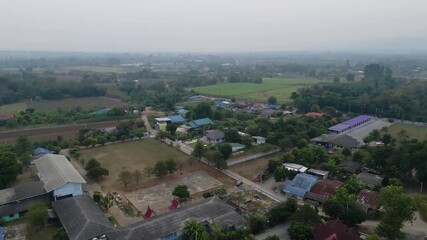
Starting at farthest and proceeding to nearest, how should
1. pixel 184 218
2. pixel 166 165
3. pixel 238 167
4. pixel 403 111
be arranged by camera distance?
pixel 403 111 < pixel 238 167 < pixel 166 165 < pixel 184 218

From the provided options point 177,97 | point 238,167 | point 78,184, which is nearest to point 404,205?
point 238,167

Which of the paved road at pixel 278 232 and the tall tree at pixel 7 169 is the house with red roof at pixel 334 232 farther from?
the tall tree at pixel 7 169

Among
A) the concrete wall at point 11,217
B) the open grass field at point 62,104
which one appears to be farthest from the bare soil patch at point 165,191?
the open grass field at point 62,104

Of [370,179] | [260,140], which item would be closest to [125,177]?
[260,140]

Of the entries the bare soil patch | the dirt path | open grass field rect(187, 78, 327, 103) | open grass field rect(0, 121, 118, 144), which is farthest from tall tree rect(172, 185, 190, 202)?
open grass field rect(187, 78, 327, 103)

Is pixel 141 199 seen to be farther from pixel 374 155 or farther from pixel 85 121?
pixel 85 121

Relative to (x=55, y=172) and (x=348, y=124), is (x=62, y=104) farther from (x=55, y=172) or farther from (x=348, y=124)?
(x=348, y=124)
